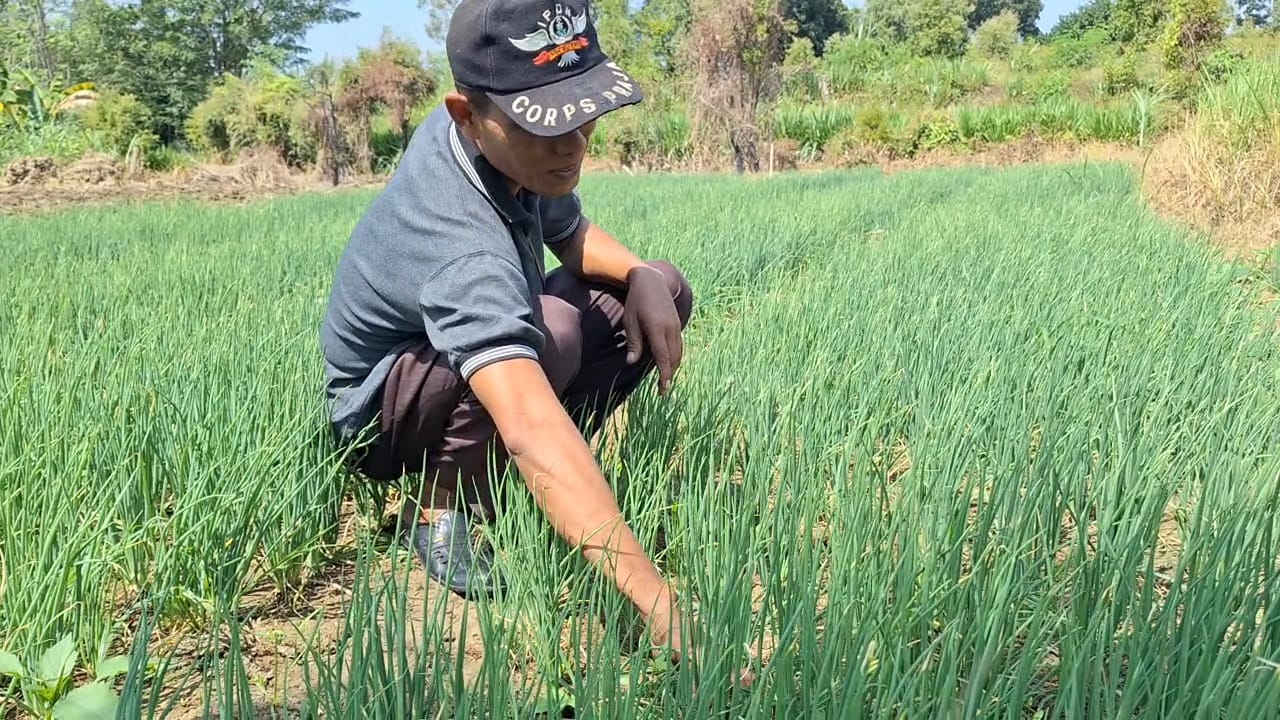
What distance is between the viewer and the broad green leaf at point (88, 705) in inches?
38.8

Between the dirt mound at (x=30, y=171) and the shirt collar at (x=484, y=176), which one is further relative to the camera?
the dirt mound at (x=30, y=171)

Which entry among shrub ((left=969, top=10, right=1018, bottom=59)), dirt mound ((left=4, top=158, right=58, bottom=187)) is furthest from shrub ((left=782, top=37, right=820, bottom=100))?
dirt mound ((left=4, top=158, right=58, bottom=187))

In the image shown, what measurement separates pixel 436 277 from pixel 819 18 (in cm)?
4186

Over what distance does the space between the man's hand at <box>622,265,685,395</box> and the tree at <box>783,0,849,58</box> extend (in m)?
39.3

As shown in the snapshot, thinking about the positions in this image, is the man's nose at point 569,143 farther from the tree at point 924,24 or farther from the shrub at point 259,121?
the tree at point 924,24

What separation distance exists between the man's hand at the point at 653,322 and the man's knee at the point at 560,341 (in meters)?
0.14

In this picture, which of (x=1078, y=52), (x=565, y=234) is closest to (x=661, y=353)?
(x=565, y=234)

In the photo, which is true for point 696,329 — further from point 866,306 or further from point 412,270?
point 412,270

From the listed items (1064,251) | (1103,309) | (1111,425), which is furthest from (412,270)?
(1064,251)

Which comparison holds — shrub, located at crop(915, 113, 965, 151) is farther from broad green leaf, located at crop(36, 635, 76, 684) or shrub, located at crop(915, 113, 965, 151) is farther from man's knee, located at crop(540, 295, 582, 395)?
broad green leaf, located at crop(36, 635, 76, 684)

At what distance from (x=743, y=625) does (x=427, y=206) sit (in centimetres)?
75

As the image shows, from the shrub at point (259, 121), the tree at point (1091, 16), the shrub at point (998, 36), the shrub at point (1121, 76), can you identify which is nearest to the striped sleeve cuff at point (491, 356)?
the shrub at point (259, 121)

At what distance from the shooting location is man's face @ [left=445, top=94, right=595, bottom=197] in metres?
1.27

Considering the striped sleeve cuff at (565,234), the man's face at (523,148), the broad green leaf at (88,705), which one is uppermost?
the man's face at (523,148)
